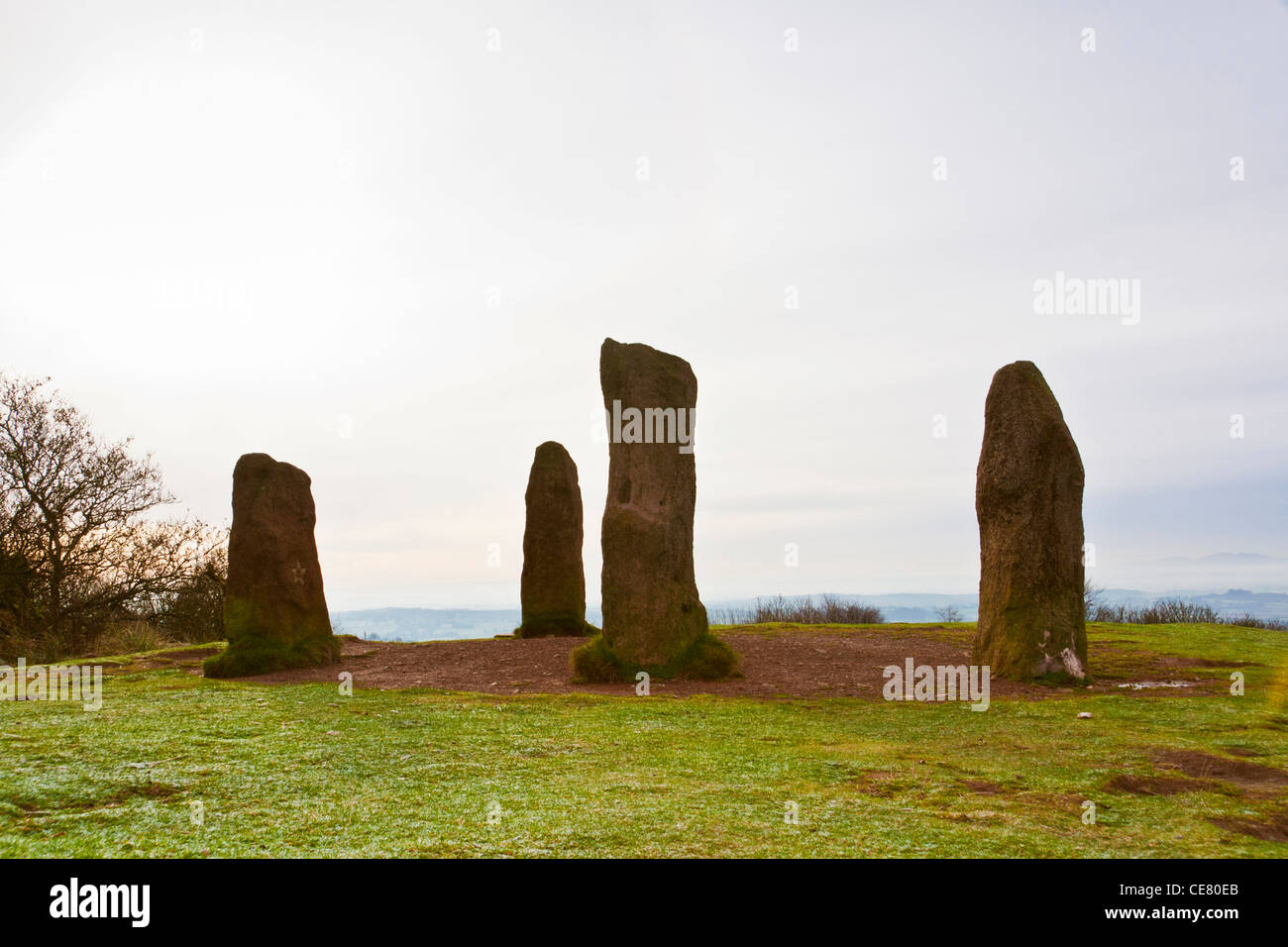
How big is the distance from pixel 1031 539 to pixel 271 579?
12.5m

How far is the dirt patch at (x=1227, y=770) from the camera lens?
6.83 m

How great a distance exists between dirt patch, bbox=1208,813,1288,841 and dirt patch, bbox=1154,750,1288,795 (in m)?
0.94

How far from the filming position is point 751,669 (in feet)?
50.2

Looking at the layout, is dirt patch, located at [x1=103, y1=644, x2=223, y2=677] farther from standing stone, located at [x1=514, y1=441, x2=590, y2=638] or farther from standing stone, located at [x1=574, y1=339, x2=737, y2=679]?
standing stone, located at [x1=574, y1=339, x2=737, y2=679]

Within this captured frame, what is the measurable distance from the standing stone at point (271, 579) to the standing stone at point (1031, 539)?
37.6 ft

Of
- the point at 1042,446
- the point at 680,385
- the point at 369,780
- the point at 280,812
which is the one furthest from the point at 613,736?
the point at 1042,446

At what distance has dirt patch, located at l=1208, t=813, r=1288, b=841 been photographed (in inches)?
214

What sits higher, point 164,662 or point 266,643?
point 266,643

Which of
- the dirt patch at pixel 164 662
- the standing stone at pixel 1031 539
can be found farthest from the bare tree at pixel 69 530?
the standing stone at pixel 1031 539

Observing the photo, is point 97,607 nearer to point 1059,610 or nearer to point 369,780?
point 369,780

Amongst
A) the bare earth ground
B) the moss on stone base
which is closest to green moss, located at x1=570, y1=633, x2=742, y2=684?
the bare earth ground

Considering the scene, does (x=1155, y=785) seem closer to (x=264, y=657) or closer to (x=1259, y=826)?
(x=1259, y=826)

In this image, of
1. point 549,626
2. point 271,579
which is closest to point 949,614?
point 549,626

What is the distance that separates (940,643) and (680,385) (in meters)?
8.62
